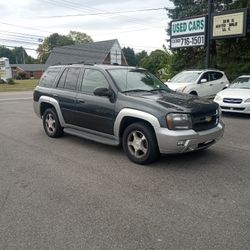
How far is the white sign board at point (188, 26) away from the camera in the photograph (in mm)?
18000

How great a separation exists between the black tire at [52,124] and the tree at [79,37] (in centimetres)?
9412

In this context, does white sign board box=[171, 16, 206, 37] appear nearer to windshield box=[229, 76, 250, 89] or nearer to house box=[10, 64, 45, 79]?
windshield box=[229, 76, 250, 89]

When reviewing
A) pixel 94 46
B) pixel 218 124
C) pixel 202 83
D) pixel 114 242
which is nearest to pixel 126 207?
pixel 114 242

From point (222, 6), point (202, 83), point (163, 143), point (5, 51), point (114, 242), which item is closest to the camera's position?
point (114, 242)

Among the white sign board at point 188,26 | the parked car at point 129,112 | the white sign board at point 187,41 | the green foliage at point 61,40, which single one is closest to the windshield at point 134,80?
the parked car at point 129,112

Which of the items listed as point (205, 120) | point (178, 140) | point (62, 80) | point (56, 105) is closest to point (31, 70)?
point (62, 80)

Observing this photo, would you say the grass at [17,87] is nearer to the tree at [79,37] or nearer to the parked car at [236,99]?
the parked car at [236,99]

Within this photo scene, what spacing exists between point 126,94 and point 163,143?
129cm

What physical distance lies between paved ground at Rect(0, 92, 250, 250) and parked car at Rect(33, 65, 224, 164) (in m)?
0.40

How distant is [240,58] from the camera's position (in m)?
19.0

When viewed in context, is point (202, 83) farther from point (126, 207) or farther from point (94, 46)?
point (94, 46)

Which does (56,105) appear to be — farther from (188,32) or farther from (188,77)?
(188,32)

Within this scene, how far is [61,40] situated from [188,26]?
279ft

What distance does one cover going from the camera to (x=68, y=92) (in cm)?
681
